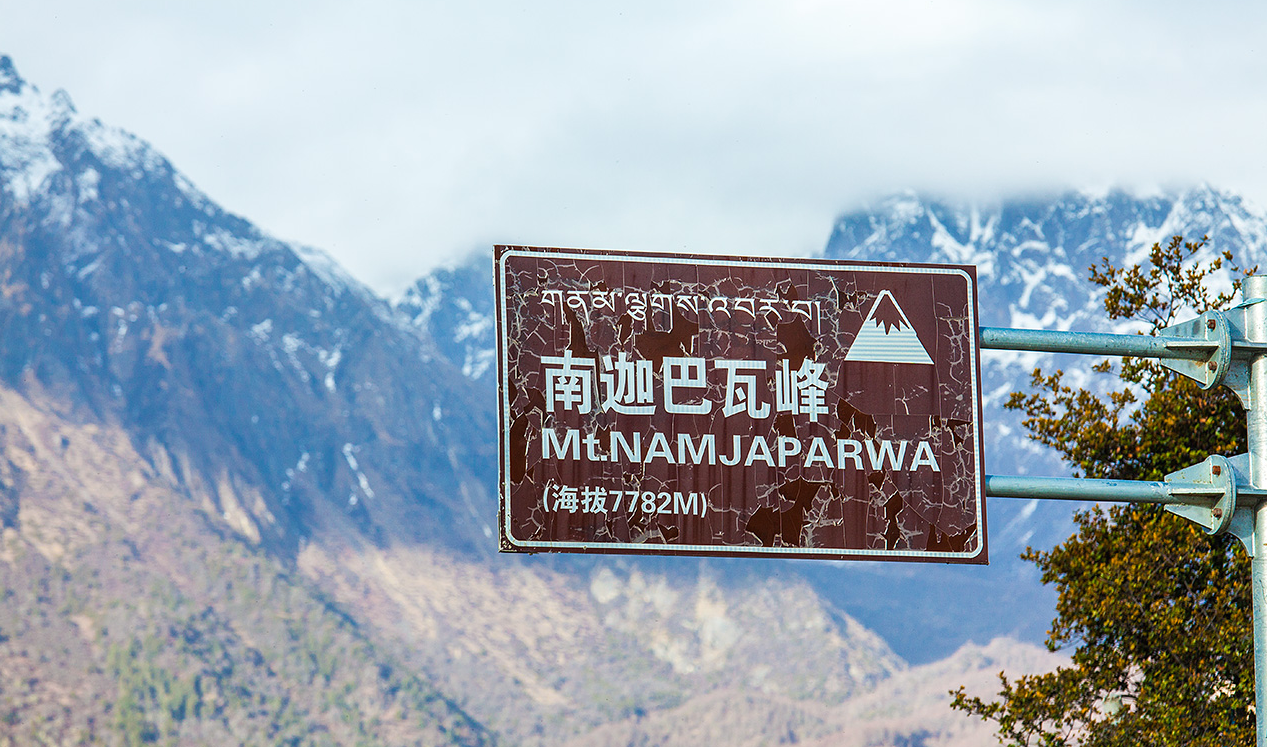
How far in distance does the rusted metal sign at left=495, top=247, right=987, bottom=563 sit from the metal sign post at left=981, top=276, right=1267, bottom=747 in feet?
1.15

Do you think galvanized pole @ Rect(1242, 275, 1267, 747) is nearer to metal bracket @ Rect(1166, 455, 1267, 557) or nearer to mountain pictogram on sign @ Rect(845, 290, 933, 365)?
metal bracket @ Rect(1166, 455, 1267, 557)

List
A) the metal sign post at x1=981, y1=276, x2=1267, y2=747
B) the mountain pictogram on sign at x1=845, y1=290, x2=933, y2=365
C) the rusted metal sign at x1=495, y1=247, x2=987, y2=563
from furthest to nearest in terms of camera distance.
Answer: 1. the mountain pictogram on sign at x1=845, y1=290, x2=933, y2=365
2. the metal sign post at x1=981, y1=276, x2=1267, y2=747
3. the rusted metal sign at x1=495, y1=247, x2=987, y2=563

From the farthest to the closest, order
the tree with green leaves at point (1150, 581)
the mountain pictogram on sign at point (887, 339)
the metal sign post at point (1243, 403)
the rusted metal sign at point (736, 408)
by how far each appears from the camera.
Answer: the tree with green leaves at point (1150, 581) < the mountain pictogram on sign at point (887, 339) < the metal sign post at point (1243, 403) < the rusted metal sign at point (736, 408)

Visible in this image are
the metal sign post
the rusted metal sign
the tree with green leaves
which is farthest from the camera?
the tree with green leaves

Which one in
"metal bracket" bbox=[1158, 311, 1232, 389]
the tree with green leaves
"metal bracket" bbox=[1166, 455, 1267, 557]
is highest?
"metal bracket" bbox=[1158, 311, 1232, 389]

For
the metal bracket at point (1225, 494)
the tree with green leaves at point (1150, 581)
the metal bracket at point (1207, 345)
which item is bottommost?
the tree with green leaves at point (1150, 581)

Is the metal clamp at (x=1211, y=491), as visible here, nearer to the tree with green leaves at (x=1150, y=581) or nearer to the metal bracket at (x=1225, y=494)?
the metal bracket at (x=1225, y=494)

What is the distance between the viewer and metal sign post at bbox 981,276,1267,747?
25.9 feet

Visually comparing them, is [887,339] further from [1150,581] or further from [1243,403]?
[1150,581]

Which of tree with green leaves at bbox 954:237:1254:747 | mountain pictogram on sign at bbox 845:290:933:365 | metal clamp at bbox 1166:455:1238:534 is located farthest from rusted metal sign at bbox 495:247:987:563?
tree with green leaves at bbox 954:237:1254:747

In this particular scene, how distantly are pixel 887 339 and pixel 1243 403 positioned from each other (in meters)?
1.81

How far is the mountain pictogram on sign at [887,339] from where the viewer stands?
8141 mm

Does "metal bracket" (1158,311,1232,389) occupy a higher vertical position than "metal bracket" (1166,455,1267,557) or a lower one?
higher

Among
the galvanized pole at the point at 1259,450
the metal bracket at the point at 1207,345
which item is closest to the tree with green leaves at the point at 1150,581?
the galvanized pole at the point at 1259,450
